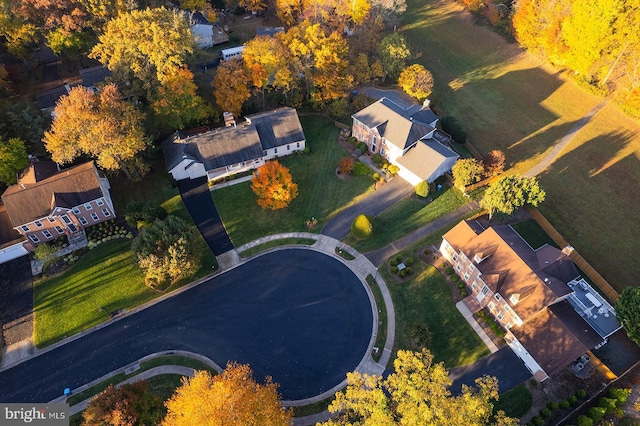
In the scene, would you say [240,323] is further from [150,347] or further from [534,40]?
[534,40]

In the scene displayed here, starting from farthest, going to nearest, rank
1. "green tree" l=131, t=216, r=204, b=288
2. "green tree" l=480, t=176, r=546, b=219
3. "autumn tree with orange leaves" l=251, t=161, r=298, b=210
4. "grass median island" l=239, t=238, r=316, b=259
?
"autumn tree with orange leaves" l=251, t=161, r=298, b=210, "grass median island" l=239, t=238, r=316, b=259, "green tree" l=480, t=176, r=546, b=219, "green tree" l=131, t=216, r=204, b=288

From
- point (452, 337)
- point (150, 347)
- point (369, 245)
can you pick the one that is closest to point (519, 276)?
point (452, 337)

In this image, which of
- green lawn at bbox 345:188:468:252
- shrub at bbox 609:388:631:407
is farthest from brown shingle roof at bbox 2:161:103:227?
shrub at bbox 609:388:631:407

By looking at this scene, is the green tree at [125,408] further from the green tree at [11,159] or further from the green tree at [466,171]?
the green tree at [466,171]

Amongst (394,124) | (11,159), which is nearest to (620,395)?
(394,124)

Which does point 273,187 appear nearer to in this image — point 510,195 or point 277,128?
point 277,128

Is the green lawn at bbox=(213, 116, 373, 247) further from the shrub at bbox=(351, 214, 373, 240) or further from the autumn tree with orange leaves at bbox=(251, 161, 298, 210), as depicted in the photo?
the shrub at bbox=(351, 214, 373, 240)

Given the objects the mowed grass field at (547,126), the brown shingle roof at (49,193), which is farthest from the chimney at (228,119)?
the mowed grass field at (547,126)
